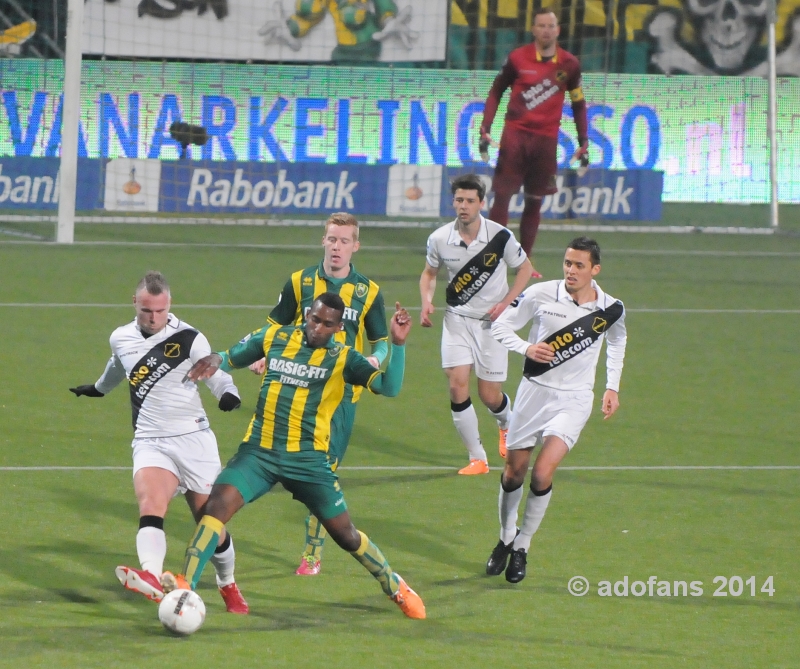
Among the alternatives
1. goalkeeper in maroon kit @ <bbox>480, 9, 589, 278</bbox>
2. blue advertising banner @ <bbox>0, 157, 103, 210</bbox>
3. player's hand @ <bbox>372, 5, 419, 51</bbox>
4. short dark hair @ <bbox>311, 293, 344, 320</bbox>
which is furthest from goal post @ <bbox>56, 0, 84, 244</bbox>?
short dark hair @ <bbox>311, 293, 344, 320</bbox>

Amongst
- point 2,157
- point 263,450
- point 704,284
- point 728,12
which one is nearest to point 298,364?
point 263,450

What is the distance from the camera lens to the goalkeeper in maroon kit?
14.1m

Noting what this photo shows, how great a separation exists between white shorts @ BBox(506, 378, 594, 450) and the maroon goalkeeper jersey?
313 inches

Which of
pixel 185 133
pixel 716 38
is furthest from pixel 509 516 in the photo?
→ pixel 716 38

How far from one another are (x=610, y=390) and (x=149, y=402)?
2284 mm

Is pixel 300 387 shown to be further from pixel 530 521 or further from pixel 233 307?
pixel 233 307

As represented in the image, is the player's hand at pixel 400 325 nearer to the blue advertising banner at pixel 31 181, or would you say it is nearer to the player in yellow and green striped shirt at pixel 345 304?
the player in yellow and green striped shirt at pixel 345 304

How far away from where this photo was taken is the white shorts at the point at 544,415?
21.2ft

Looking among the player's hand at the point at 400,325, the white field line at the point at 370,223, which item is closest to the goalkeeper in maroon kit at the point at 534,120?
the white field line at the point at 370,223

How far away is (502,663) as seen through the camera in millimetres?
5230

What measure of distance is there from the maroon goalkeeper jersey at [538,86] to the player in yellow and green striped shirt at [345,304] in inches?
314

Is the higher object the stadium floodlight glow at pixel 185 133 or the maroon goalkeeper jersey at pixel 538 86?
the stadium floodlight glow at pixel 185 133

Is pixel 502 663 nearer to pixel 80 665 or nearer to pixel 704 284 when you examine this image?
pixel 80 665

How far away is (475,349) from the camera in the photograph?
8.51m
